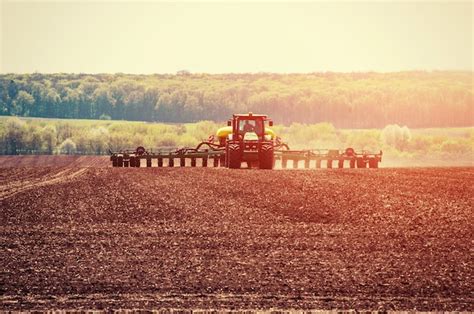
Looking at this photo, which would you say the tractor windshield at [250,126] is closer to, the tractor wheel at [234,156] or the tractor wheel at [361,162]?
the tractor wheel at [234,156]

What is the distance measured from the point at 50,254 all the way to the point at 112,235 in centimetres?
281

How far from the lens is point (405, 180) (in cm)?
3966

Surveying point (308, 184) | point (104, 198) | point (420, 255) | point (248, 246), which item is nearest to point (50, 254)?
point (248, 246)

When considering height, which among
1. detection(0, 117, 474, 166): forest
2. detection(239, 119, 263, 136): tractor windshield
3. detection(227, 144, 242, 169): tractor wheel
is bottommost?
detection(0, 117, 474, 166): forest

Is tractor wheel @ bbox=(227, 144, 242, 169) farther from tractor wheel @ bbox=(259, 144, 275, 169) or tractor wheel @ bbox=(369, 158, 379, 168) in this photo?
tractor wheel @ bbox=(369, 158, 379, 168)

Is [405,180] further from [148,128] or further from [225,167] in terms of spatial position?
[148,128]

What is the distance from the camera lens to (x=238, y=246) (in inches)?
837

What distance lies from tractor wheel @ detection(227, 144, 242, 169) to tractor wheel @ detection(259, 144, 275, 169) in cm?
93

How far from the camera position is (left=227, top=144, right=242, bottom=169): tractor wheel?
40.1 m

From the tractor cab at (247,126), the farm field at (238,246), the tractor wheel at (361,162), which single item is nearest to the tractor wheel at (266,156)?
the tractor cab at (247,126)

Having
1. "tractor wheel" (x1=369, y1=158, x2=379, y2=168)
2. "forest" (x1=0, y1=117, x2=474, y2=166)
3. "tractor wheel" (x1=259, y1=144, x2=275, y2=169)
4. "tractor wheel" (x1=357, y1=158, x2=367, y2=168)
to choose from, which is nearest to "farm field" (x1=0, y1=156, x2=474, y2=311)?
"tractor wheel" (x1=259, y1=144, x2=275, y2=169)

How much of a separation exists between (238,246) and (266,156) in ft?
63.5

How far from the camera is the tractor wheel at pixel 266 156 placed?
131 feet

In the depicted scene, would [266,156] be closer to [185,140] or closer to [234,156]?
[234,156]
